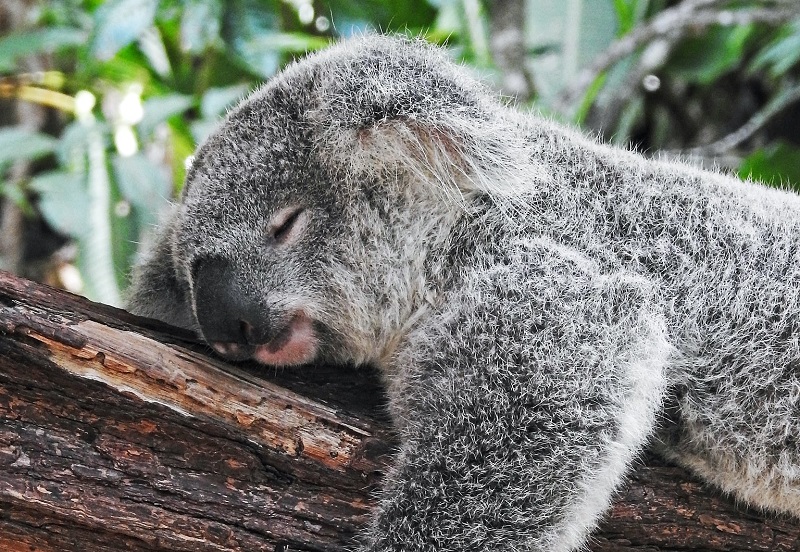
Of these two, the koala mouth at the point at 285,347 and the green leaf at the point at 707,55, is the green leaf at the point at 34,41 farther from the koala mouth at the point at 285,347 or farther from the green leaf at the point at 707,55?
the green leaf at the point at 707,55

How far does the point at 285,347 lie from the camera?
202cm

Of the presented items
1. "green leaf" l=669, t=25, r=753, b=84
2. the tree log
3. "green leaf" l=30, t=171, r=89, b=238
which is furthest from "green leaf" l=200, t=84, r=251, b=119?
"green leaf" l=669, t=25, r=753, b=84

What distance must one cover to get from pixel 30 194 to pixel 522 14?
3.11 m

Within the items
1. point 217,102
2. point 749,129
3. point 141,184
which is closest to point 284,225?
point 217,102

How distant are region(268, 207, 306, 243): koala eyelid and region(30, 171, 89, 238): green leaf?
1.51 m

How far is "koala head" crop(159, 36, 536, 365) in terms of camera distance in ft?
6.49

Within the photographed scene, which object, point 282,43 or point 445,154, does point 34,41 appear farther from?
point 445,154

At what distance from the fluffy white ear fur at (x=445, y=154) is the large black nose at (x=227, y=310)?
1.31ft

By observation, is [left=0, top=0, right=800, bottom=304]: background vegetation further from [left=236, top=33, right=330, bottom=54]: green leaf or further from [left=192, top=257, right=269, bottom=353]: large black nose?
[left=192, top=257, right=269, bottom=353]: large black nose

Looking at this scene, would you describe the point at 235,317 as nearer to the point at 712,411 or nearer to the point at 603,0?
the point at 712,411

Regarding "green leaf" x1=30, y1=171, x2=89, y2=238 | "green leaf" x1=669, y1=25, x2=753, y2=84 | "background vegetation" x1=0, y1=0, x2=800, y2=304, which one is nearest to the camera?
"green leaf" x1=30, y1=171, x2=89, y2=238

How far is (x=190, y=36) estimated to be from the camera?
314 cm

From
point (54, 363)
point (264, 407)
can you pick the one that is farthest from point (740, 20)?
point (54, 363)

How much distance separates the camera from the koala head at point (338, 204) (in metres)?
1.98
